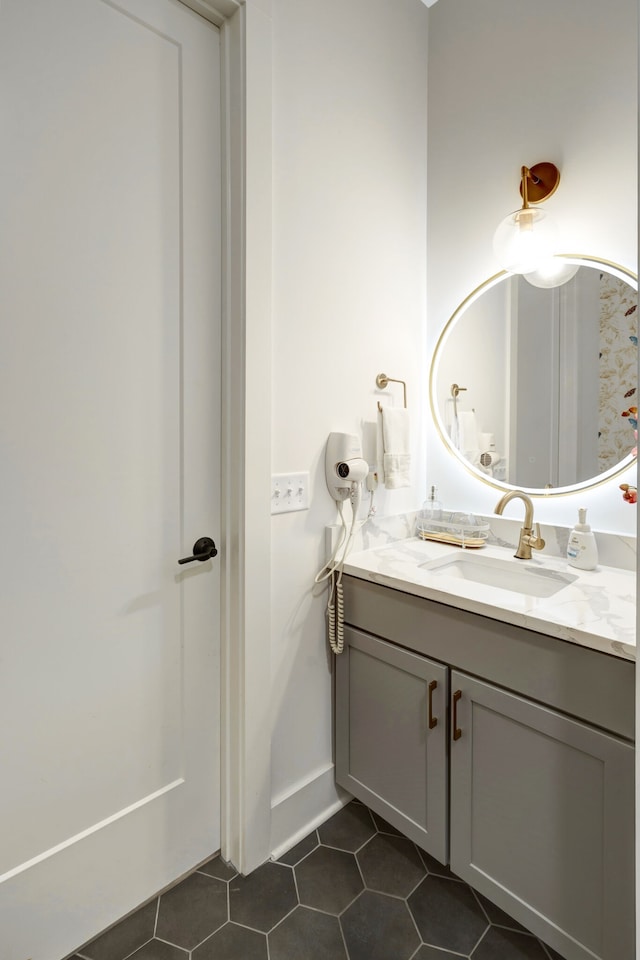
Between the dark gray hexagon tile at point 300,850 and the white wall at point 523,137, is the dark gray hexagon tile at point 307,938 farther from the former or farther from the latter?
the white wall at point 523,137

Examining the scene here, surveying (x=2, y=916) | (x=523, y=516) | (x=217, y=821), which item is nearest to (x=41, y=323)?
(x=2, y=916)

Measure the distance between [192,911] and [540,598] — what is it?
3.95ft

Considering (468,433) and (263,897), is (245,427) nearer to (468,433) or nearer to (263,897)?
(468,433)

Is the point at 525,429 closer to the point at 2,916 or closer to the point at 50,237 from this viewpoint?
the point at 50,237

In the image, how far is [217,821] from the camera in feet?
4.62

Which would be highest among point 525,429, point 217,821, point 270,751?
point 525,429

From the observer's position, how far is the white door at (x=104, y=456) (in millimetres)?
1016

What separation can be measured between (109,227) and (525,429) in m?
1.35

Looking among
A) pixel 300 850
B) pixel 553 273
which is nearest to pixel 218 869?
pixel 300 850

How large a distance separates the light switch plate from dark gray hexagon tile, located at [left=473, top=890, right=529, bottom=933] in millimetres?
1137

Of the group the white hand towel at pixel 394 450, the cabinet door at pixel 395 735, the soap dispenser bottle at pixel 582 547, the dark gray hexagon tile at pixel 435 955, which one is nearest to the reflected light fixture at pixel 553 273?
the white hand towel at pixel 394 450

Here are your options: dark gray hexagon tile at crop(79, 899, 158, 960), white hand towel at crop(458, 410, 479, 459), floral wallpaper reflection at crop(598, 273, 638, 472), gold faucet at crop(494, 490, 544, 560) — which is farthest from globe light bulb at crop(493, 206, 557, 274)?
dark gray hexagon tile at crop(79, 899, 158, 960)

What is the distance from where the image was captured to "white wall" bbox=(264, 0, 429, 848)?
4.59 ft

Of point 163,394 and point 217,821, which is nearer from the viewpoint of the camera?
point 163,394
